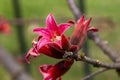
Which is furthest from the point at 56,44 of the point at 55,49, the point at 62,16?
the point at 62,16

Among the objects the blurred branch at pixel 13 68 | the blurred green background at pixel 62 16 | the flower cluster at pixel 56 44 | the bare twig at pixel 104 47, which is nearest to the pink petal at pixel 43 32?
the flower cluster at pixel 56 44

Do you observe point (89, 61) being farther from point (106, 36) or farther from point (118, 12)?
point (118, 12)

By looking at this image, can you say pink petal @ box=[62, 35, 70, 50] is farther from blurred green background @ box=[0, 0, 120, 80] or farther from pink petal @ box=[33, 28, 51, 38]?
blurred green background @ box=[0, 0, 120, 80]

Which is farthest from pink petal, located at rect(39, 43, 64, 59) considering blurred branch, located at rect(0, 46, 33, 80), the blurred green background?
the blurred green background

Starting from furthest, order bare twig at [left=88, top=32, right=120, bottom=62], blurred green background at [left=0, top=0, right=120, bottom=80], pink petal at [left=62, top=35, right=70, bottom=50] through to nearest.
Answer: blurred green background at [left=0, top=0, right=120, bottom=80] → bare twig at [left=88, top=32, right=120, bottom=62] → pink petal at [left=62, top=35, right=70, bottom=50]

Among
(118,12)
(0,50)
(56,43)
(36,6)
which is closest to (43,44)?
(56,43)

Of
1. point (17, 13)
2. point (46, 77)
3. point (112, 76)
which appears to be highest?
point (46, 77)
